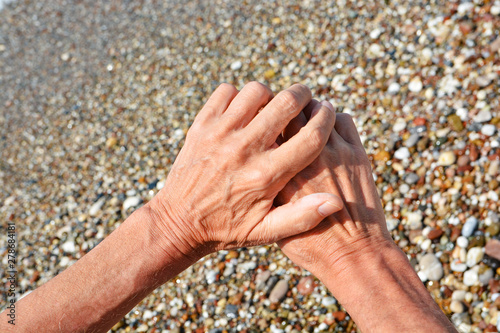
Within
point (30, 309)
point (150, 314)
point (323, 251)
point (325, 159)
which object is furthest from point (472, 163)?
point (30, 309)

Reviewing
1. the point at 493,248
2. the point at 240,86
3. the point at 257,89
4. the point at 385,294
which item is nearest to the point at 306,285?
the point at 493,248

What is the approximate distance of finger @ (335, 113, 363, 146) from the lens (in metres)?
3.11

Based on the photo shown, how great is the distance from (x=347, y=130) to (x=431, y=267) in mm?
1494

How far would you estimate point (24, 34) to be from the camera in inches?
356

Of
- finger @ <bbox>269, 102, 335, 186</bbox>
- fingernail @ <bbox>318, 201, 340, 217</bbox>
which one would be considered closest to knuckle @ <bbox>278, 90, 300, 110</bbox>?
finger @ <bbox>269, 102, 335, 186</bbox>

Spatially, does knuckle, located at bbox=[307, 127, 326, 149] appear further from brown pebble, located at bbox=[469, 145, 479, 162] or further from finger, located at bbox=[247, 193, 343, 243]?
brown pebble, located at bbox=[469, 145, 479, 162]

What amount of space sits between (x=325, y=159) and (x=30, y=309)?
1962 millimetres

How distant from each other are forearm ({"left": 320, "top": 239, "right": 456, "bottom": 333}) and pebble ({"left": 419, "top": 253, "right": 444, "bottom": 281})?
1.23 m

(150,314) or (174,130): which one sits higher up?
(174,130)

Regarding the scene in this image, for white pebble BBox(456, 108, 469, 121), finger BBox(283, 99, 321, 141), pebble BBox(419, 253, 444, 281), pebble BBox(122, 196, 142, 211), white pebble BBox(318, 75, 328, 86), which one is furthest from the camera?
white pebble BBox(318, 75, 328, 86)

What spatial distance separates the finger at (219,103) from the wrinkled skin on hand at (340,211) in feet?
1.49

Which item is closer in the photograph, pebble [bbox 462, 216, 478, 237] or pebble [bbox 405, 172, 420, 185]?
pebble [bbox 462, 216, 478, 237]

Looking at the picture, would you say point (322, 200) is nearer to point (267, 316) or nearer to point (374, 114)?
point (267, 316)

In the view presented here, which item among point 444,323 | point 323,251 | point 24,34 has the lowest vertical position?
point 444,323
